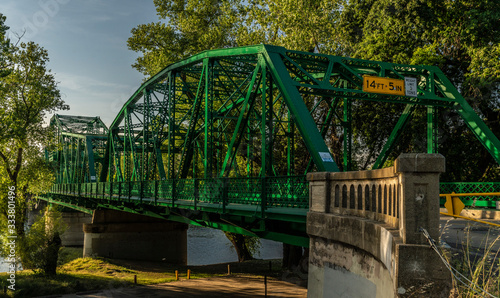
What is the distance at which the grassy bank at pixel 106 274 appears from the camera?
23.0 meters

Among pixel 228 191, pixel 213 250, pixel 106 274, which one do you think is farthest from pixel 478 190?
pixel 213 250

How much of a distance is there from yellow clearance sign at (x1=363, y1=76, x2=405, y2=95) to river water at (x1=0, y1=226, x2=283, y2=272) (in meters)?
25.3

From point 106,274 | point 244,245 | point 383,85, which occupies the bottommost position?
point 106,274

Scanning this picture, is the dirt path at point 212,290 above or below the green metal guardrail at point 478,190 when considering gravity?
below

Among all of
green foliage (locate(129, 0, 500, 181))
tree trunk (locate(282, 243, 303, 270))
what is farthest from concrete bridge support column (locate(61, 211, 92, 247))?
green foliage (locate(129, 0, 500, 181))

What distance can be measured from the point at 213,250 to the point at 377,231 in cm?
4317

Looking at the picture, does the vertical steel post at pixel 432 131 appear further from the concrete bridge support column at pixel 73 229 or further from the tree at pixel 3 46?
the concrete bridge support column at pixel 73 229

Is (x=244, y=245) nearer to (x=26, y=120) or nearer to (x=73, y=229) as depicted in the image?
(x=26, y=120)

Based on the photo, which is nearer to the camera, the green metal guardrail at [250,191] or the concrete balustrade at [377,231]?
the concrete balustrade at [377,231]

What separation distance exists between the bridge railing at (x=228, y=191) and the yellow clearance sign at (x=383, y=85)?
3.68 meters

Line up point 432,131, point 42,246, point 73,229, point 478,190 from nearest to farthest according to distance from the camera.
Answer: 1. point 478,190
2. point 432,131
3. point 42,246
4. point 73,229

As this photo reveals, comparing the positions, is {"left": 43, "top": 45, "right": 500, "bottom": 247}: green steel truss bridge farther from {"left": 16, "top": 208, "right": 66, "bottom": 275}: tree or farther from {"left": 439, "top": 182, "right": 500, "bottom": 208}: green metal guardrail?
{"left": 16, "top": 208, "right": 66, "bottom": 275}: tree

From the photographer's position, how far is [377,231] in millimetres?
6047

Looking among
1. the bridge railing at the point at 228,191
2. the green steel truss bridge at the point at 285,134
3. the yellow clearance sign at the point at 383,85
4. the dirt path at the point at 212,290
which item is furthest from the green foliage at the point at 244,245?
the yellow clearance sign at the point at 383,85
